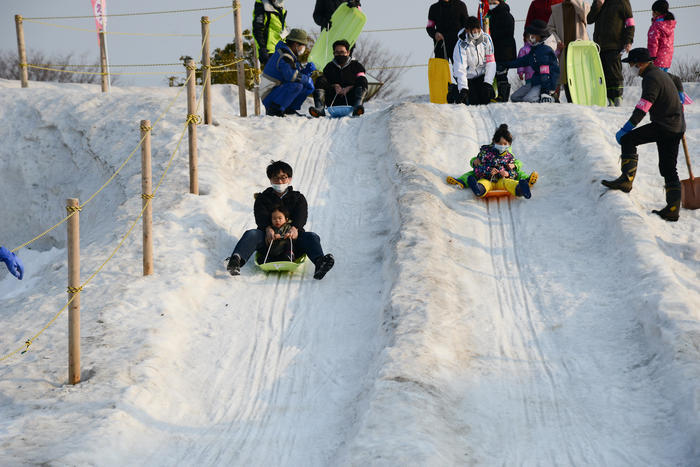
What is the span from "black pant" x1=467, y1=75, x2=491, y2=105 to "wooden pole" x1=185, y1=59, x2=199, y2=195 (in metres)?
4.94

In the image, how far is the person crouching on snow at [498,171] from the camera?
8180 mm

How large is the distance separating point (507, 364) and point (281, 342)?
1.79 metres

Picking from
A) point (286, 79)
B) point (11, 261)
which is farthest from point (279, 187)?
point (286, 79)

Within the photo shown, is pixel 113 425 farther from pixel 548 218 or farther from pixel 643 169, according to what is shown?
pixel 643 169

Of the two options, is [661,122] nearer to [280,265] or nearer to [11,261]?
[280,265]

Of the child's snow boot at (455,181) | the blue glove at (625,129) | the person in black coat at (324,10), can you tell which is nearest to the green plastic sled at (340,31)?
the person in black coat at (324,10)

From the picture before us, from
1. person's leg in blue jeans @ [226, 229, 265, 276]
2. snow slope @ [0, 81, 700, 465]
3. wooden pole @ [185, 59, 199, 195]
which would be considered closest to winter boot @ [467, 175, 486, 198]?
Answer: snow slope @ [0, 81, 700, 465]

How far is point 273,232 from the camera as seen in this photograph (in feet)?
23.1

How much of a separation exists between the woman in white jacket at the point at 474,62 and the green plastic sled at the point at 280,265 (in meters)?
5.03

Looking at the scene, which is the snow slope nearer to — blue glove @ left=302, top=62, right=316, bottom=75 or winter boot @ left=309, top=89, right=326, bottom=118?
winter boot @ left=309, top=89, right=326, bottom=118

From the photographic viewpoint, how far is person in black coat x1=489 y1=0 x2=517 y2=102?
12.1 meters

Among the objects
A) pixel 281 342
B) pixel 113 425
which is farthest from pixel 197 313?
pixel 113 425

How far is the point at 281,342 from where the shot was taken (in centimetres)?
607

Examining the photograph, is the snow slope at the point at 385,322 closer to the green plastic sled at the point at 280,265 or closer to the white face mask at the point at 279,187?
the green plastic sled at the point at 280,265
